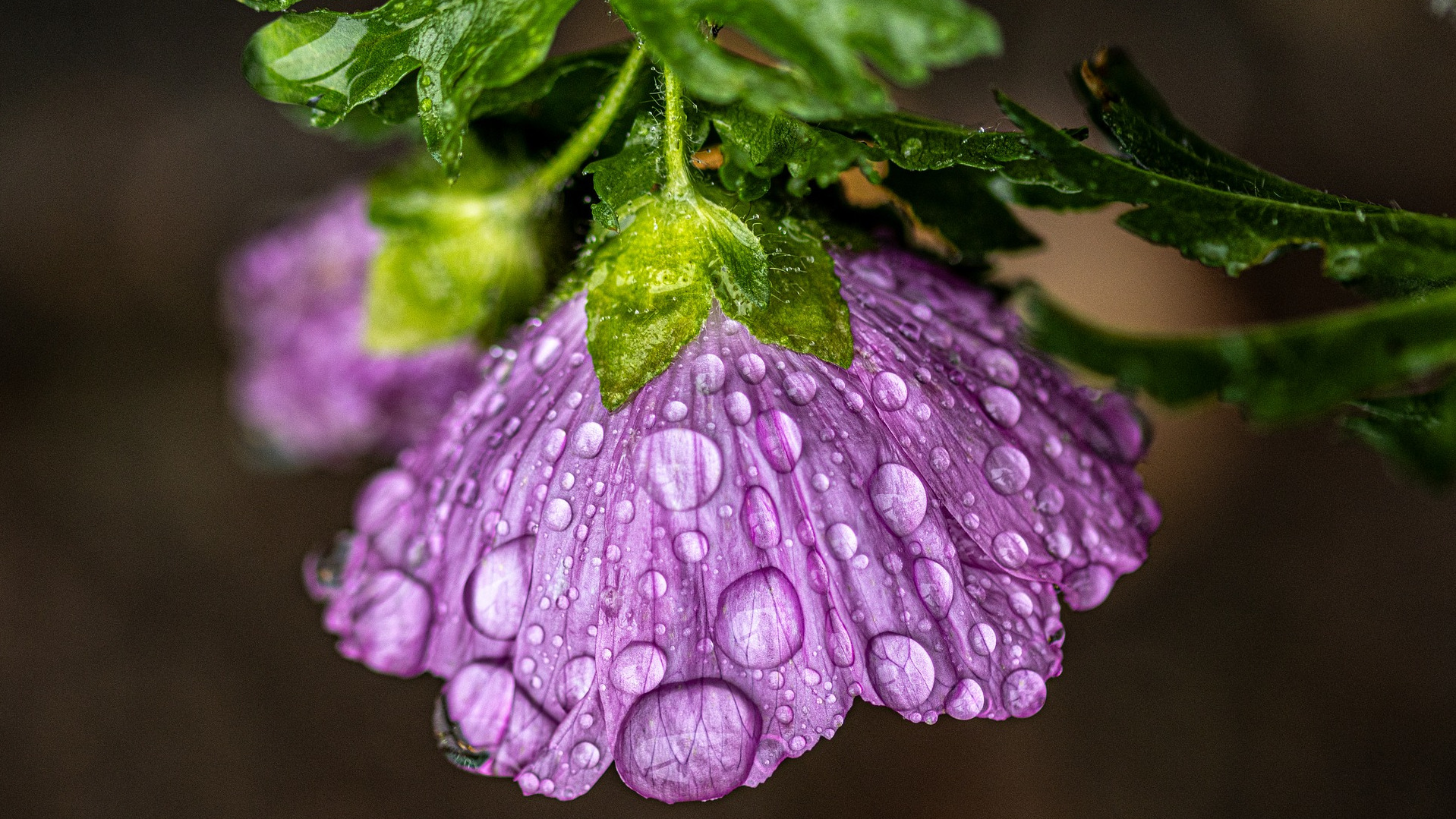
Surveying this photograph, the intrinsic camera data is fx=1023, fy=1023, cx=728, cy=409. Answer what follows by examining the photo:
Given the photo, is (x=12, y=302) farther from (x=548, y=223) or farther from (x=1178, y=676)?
(x=1178, y=676)

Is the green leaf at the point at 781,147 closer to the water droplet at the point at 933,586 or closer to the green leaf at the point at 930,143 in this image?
the green leaf at the point at 930,143

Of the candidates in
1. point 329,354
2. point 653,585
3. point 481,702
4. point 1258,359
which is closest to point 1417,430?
point 1258,359

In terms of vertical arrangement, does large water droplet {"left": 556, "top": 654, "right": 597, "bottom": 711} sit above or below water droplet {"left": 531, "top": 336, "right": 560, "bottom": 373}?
below

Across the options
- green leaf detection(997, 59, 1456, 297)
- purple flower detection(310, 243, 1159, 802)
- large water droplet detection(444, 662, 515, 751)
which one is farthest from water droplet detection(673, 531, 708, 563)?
green leaf detection(997, 59, 1456, 297)

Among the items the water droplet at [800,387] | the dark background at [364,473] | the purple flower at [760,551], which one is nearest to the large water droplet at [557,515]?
the purple flower at [760,551]

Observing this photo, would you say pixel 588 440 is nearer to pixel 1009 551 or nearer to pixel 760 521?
A: pixel 760 521

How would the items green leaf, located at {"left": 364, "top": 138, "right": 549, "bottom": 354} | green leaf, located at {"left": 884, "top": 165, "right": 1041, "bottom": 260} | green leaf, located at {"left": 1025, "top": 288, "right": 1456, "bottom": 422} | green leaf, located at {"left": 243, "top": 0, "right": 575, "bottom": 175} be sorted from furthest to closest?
green leaf, located at {"left": 364, "top": 138, "right": 549, "bottom": 354}, green leaf, located at {"left": 884, "top": 165, "right": 1041, "bottom": 260}, green leaf, located at {"left": 243, "top": 0, "right": 575, "bottom": 175}, green leaf, located at {"left": 1025, "top": 288, "right": 1456, "bottom": 422}

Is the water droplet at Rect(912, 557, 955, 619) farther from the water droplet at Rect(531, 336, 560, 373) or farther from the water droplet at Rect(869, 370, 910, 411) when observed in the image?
the water droplet at Rect(531, 336, 560, 373)
